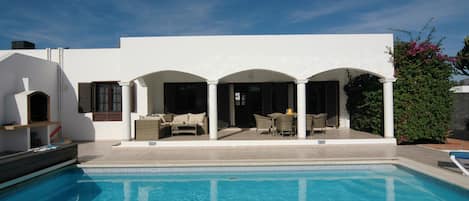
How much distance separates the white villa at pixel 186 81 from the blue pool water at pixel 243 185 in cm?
304

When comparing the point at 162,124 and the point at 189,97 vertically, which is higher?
the point at 189,97

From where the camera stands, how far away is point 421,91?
34.9ft

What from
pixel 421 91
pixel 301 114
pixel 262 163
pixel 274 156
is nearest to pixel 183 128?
pixel 301 114

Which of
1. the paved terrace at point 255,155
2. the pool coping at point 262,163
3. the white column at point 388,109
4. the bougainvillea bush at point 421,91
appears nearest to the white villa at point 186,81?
the white column at point 388,109

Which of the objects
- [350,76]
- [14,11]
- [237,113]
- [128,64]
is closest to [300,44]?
[350,76]

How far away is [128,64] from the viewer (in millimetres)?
10891

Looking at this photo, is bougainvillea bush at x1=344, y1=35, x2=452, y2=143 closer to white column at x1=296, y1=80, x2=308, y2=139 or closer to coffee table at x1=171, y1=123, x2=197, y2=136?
white column at x1=296, y1=80, x2=308, y2=139

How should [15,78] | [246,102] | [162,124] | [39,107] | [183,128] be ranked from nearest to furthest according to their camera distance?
[15,78], [39,107], [183,128], [162,124], [246,102]

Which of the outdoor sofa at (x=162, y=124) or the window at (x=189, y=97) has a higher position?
the window at (x=189, y=97)

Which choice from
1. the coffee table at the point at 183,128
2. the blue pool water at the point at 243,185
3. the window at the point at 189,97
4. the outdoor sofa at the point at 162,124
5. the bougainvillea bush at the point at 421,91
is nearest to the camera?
the blue pool water at the point at 243,185

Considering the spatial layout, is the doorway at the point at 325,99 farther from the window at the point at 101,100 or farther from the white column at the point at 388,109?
the window at the point at 101,100

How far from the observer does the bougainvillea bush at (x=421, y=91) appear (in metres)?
10.6

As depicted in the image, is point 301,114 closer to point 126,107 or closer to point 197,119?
point 197,119

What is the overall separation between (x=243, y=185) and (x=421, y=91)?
772 centimetres
